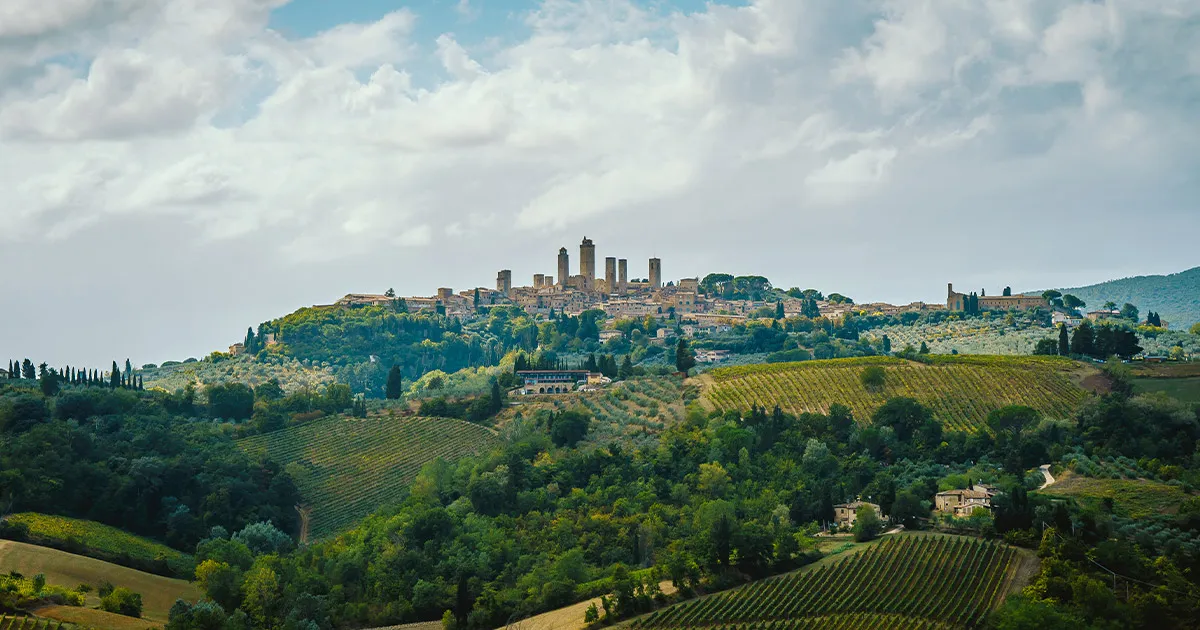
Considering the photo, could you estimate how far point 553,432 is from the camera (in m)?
64.9

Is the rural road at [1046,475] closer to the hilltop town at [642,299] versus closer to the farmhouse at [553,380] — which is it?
the farmhouse at [553,380]

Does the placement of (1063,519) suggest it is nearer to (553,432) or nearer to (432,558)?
(432,558)

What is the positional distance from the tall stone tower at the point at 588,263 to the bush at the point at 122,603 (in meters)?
90.2

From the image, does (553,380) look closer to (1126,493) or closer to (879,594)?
(1126,493)

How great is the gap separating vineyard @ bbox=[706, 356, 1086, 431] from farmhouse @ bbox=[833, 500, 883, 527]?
11.6 metres

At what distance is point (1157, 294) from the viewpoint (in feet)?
476

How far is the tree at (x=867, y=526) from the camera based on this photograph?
4778cm

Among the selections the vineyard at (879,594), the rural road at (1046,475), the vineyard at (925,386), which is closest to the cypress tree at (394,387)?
the vineyard at (925,386)

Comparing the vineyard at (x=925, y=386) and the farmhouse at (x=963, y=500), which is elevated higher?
the vineyard at (x=925, y=386)

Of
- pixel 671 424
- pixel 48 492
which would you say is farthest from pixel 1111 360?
pixel 48 492

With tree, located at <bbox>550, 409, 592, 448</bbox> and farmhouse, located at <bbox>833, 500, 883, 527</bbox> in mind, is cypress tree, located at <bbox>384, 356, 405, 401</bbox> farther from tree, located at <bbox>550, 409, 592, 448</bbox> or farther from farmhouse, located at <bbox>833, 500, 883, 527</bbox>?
farmhouse, located at <bbox>833, 500, 883, 527</bbox>

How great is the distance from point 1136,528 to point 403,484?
33.4 metres

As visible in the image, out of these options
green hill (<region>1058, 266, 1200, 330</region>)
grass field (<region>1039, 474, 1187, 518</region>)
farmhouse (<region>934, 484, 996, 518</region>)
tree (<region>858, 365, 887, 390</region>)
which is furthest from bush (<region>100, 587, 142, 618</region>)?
green hill (<region>1058, 266, 1200, 330</region>)

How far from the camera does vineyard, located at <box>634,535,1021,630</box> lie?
1585 inches
